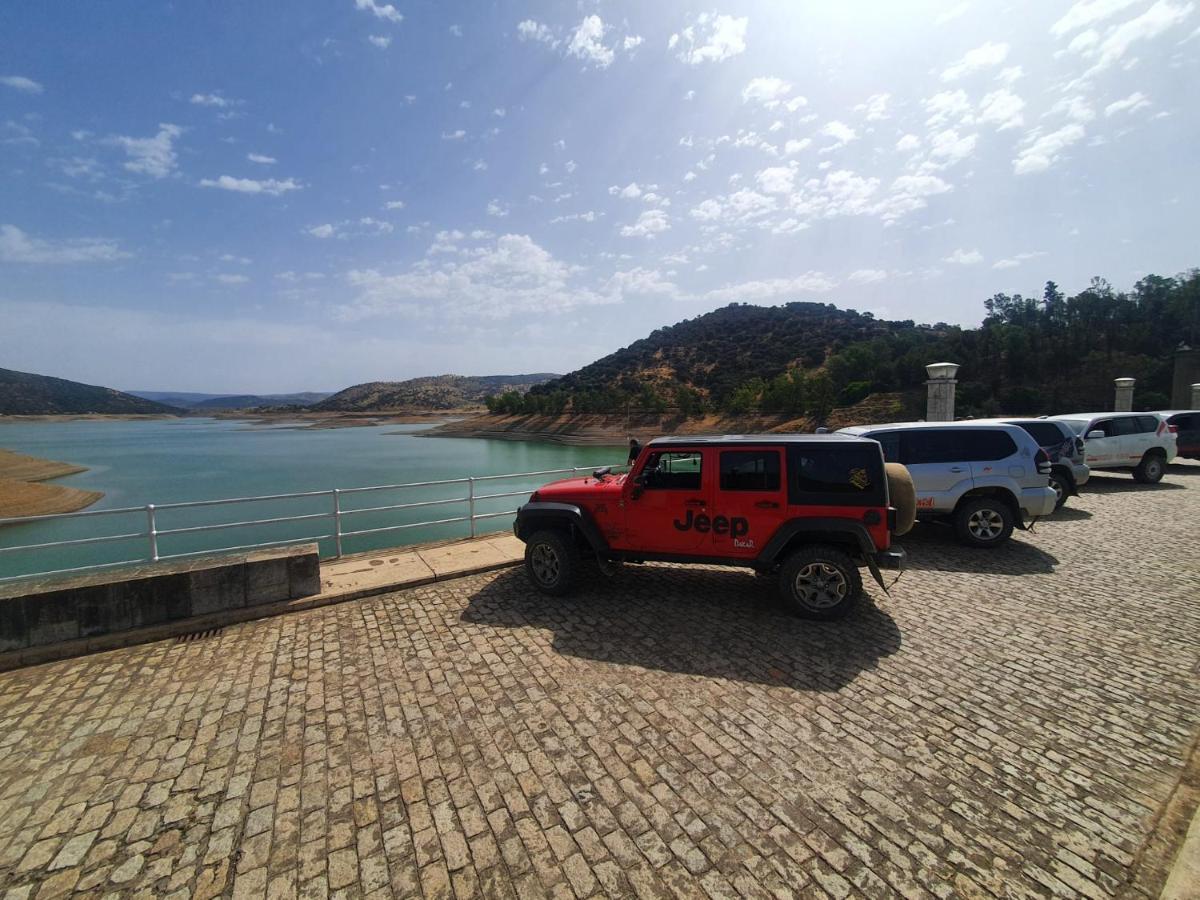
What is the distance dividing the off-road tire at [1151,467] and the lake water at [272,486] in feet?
48.3

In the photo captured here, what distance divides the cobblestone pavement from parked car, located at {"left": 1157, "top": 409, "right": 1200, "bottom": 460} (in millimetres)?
13582

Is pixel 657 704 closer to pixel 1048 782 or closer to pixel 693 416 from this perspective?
pixel 1048 782

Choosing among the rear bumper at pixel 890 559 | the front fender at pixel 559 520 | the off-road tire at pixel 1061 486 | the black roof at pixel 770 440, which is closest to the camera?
the rear bumper at pixel 890 559

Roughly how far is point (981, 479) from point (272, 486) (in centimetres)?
3502

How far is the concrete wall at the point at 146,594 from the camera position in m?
4.44

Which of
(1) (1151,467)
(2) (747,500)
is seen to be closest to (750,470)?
(2) (747,500)

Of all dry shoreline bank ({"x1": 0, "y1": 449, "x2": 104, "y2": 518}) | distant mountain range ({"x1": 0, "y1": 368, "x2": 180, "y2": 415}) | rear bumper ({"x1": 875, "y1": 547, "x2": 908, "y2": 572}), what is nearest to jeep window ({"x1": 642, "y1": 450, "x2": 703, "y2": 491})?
rear bumper ({"x1": 875, "y1": 547, "x2": 908, "y2": 572})

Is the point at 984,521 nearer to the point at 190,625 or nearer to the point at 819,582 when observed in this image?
the point at 819,582

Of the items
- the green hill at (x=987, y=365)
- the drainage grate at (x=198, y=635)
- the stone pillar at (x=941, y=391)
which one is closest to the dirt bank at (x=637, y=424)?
the green hill at (x=987, y=365)

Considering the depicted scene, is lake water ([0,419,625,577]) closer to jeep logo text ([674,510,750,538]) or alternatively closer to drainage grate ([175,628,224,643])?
drainage grate ([175,628,224,643])

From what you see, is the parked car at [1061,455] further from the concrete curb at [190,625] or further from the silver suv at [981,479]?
the concrete curb at [190,625]

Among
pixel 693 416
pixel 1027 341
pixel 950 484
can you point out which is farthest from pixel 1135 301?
pixel 950 484

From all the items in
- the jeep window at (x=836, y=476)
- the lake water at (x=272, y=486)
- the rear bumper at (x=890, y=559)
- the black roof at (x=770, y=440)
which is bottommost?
the lake water at (x=272, y=486)

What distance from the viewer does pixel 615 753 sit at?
10.2 feet
